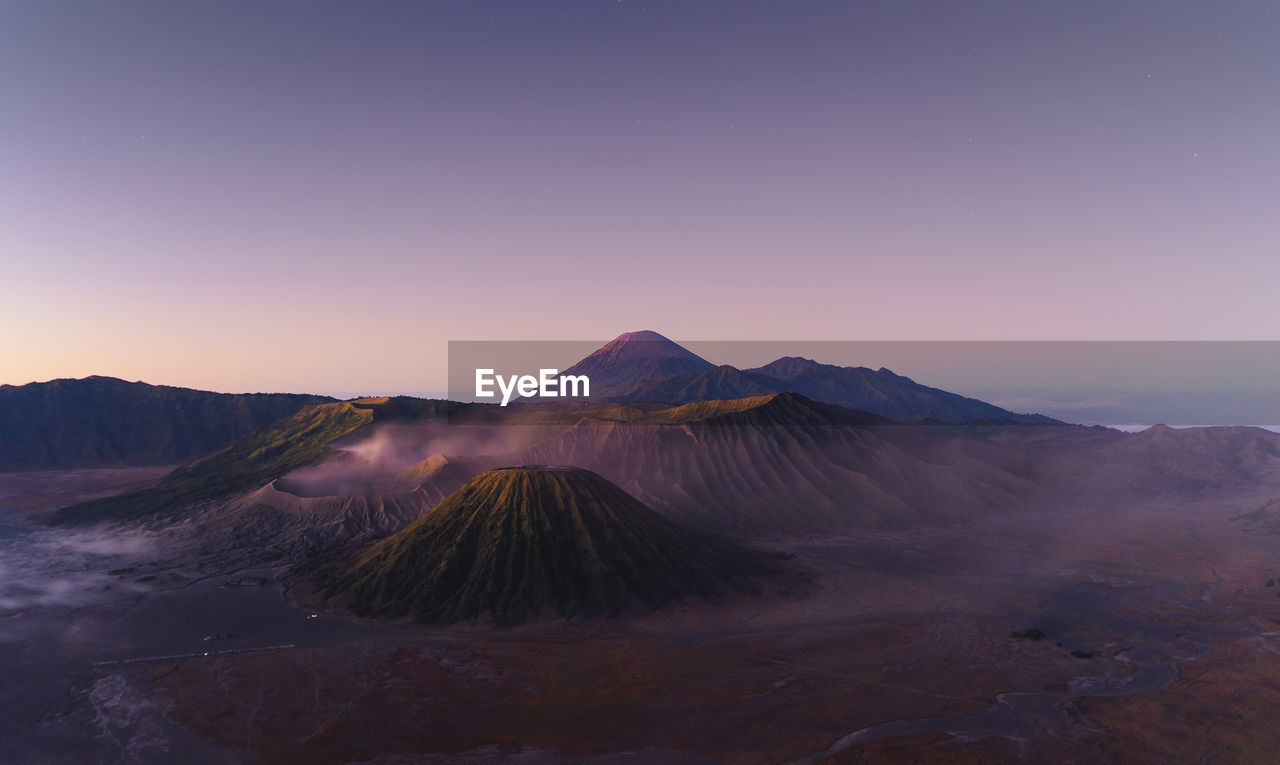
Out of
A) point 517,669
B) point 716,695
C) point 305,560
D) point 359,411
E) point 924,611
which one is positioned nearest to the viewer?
point 716,695

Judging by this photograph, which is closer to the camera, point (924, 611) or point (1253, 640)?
point (1253, 640)

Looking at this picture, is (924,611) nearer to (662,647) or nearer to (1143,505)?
(662,647)

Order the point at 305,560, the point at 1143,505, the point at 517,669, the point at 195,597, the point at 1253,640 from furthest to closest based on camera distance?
the point at 1143,505
the point at 305,560
the point at 195,597
the point at 1253,640
the point at 517,669

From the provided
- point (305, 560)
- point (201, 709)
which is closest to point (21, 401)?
point (305, 560)

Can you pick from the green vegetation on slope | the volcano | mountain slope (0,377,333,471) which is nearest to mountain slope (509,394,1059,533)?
the volcano

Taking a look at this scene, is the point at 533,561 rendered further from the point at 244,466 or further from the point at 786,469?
the point at 244,466

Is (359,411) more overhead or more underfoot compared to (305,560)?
more overhead

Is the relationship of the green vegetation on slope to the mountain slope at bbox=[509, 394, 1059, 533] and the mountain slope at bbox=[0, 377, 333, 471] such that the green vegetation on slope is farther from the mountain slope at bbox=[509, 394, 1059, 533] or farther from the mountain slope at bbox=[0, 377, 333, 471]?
the mountain slope at bbox=[0, 377, 333, 471]

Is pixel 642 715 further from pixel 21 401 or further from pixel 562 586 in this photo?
pixel 21 401
